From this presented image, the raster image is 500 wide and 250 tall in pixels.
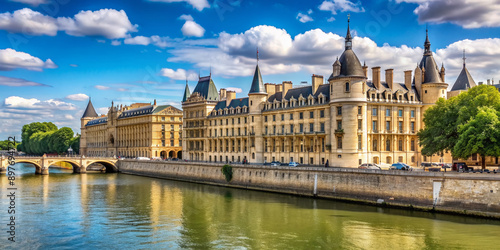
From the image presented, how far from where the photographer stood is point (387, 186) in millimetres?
46906

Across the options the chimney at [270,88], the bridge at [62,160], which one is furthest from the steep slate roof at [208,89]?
the bridge at [62,160]

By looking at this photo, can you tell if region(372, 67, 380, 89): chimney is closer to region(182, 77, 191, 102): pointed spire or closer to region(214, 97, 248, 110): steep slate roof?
region(214, 97, 248, 110): steep slate roof

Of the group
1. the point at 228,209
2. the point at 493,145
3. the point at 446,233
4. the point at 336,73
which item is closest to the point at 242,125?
the point at 336,73

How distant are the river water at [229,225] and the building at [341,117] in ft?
44.8

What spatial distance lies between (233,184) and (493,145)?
112 feet

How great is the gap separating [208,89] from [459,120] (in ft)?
182

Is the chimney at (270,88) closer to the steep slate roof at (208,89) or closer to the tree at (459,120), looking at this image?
Answer: the steep slate roof at (208,89)

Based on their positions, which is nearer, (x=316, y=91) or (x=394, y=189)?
(x=394, y=189)

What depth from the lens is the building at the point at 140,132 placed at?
398ft

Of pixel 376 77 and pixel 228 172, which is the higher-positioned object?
pixel 376 77

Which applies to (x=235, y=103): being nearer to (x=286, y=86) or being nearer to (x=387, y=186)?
(x=286, y=86)

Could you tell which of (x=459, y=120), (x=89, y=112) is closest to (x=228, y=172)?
(x=459, y=120)

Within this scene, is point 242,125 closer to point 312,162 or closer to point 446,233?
point 312,162

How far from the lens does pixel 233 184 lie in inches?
2660
